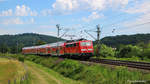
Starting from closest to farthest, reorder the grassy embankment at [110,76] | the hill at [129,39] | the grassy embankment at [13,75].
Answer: the grassy embankment at [110,76] < the grassy embankment at [13,75] < the hill at [129,39]

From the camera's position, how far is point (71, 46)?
34219 mm

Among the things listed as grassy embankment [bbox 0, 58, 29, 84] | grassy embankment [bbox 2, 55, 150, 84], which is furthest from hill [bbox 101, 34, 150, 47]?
grassy embankment [bbox 2, 55, 150, 84]

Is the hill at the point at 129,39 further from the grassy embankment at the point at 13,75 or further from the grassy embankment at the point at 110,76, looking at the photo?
the grassy embankment at the point at 110,76

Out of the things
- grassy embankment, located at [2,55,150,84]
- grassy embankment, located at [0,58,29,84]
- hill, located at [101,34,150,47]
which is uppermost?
hill, located at [101,34,150,47]

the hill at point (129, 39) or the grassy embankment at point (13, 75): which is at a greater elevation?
the hill at point (129, 39)

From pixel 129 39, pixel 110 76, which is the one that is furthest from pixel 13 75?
pixel 129 39

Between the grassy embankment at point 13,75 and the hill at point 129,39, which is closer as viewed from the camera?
the grassy embankment at point 13,75

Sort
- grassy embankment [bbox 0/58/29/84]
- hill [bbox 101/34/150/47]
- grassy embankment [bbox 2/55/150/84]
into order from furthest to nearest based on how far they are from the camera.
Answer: hill [bbox 101/34/150/47]
grassy embankment [bbox 0/58/29/84]
grassy embankment [bbox 2/55/150/84]

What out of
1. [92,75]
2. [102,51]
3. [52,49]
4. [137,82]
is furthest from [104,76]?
[52,49]

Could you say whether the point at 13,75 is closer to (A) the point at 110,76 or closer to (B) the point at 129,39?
(A) the point at 110,76

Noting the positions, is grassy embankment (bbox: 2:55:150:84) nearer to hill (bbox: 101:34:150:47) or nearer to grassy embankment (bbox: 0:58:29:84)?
grassy embankment (bbox: 0:58:29:84)

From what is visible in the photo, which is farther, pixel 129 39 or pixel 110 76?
pixel 129 39

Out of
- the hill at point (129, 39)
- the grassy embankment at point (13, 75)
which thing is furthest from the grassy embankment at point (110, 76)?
the hill at point (129, 39)

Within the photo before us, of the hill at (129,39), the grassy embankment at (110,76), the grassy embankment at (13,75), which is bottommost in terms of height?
the grassy embankment at (13,75)
